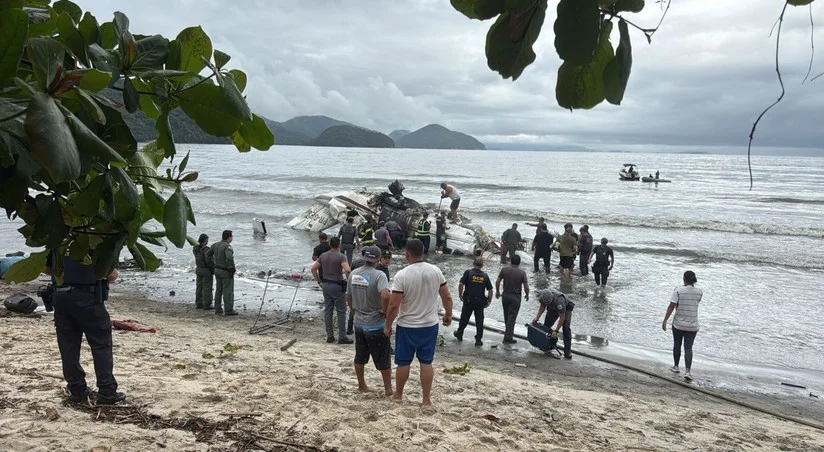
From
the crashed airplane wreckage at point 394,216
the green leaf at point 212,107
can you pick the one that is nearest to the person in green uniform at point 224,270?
the crashed airplane wreckage at point 394,216

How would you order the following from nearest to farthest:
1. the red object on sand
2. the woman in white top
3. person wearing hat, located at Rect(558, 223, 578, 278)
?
the woman in white top, the red object on sand, person wearing hat, located at Rect(558, 223, 578, 278)

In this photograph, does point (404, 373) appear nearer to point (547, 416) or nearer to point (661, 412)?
point (547, 416)

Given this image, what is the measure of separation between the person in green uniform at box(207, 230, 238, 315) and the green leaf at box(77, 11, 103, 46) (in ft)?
30.9

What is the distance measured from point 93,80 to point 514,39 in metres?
0.90

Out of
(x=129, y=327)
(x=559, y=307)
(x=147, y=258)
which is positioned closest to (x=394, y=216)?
(x=559, y=307)

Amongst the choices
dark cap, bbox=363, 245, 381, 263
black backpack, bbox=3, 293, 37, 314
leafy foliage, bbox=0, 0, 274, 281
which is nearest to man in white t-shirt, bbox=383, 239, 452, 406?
dark cap, bbox=363, 245, 381, 263

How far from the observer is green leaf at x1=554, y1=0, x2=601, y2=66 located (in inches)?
43.8

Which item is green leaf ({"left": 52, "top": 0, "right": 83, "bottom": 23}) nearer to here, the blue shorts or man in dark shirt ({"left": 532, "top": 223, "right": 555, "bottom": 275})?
the blue shorts

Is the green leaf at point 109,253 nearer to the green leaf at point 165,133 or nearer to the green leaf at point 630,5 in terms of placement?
the green leaf at point 165,133

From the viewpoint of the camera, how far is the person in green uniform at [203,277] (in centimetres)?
1105

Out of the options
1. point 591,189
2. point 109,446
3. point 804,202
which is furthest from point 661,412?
point 591,189

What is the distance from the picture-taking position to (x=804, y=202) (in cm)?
4247

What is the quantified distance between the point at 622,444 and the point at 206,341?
5764mm

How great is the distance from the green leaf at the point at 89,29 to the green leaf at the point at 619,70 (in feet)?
4.38
